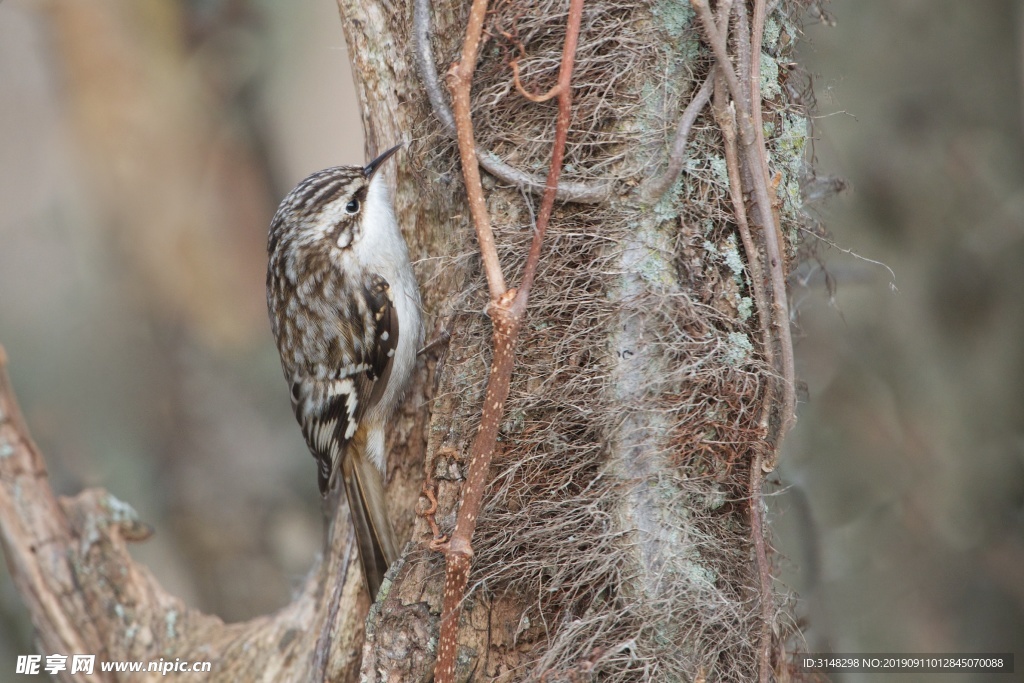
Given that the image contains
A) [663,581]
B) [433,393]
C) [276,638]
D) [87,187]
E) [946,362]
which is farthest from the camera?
[87,187]

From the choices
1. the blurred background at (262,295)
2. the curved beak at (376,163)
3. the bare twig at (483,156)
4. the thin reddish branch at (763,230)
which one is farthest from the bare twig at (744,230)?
the blurred background at (262,295)

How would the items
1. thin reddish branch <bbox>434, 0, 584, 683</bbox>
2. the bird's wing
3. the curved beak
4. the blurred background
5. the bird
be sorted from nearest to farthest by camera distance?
thin reddish branch <bbox>434, 0, 584, 683</bbox>
the curved beak
the bird
the bird's wing
the blurred background

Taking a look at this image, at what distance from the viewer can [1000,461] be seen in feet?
11.6

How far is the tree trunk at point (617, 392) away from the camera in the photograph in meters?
1.90

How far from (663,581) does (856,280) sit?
6.30 ft

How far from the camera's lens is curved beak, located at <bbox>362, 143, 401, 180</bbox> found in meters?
2.34

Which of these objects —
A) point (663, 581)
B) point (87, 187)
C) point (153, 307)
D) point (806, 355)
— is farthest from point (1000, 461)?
point (87, 187)

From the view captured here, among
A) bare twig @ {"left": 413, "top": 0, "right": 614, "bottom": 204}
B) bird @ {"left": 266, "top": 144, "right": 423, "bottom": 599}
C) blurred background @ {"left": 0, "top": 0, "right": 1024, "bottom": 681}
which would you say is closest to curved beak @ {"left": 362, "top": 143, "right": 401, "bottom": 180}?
bird @ {"left": 266, "top": 144, "right": 423, "bottom": 599}

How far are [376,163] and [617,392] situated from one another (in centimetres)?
101

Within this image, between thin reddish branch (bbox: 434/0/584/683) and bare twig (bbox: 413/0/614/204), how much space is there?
0.06 metres

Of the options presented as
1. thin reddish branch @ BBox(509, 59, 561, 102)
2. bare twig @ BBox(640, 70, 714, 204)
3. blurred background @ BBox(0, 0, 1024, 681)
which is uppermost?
thin reddish branch @ BBox(509, 59, 561, 102)

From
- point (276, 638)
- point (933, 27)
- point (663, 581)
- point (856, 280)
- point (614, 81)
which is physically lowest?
point (276, 638)

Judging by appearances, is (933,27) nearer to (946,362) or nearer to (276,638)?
(946,362)

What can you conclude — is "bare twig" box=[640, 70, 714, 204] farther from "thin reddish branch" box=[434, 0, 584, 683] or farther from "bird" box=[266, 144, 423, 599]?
"bird" box=[266, 144, 423, 599]
